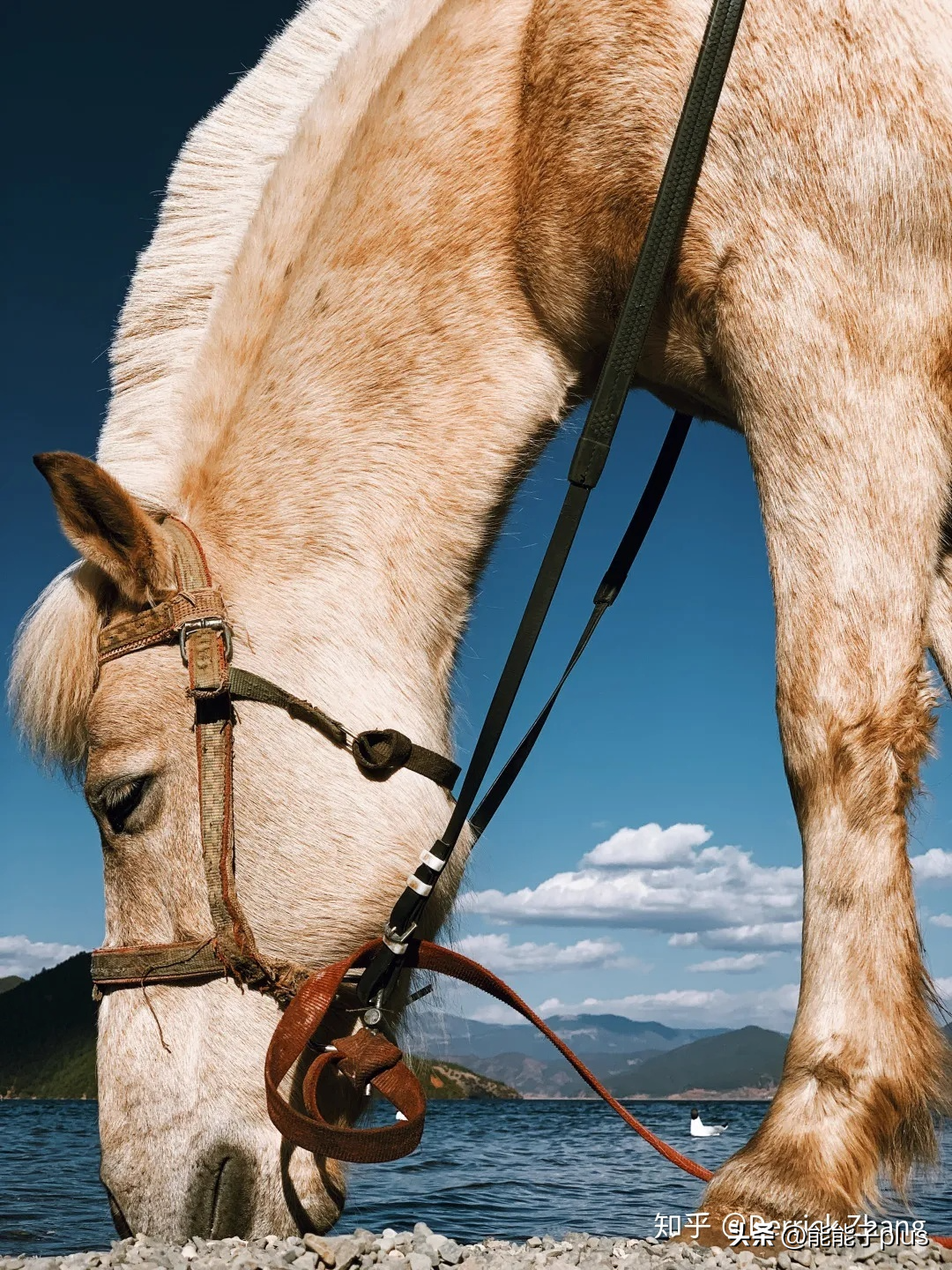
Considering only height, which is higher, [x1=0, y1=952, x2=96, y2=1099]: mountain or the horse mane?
the horse mane

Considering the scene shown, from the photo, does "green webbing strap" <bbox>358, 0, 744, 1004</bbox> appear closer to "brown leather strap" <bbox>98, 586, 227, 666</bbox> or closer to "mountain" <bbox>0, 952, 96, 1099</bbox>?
"brown leather strap" <bbox>98, 586, 227, 666</bbox>

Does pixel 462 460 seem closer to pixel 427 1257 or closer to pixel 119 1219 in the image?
pixel 427 1257

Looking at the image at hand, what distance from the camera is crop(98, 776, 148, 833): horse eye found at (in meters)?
2.79

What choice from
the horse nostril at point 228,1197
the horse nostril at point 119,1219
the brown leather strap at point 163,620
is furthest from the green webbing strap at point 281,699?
the horse nostril at point 119,1219

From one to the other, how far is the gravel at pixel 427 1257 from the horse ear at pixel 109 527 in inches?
65.1

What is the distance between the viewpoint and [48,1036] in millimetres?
123500

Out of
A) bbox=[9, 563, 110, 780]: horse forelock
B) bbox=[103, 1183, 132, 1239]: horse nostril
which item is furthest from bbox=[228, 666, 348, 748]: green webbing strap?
bbox=[103, 1183, 132, 1239]: horse nostril

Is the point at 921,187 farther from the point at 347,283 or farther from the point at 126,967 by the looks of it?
the point at 126,967

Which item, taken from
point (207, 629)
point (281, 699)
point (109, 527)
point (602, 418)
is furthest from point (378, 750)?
point (602, 418)

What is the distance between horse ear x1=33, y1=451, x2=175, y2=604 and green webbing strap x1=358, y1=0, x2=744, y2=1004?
41.2 inches

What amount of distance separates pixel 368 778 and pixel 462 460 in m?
0.95

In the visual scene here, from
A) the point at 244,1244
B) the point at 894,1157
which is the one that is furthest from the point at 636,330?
the point at 244,1244

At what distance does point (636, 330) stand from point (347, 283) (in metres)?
0.95

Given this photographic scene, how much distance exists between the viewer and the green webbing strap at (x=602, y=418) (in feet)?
7.47
